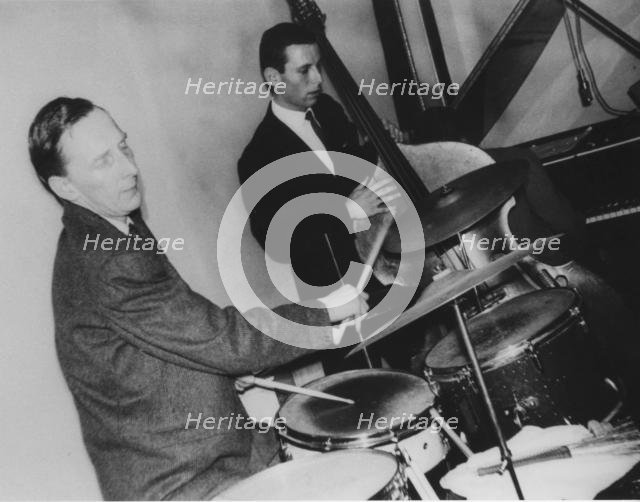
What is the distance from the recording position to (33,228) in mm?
1684

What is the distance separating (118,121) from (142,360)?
3.69 feet

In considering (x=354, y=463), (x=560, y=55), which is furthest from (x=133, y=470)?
(x=560, y=55)

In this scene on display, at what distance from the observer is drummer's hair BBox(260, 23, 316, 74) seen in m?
2.68

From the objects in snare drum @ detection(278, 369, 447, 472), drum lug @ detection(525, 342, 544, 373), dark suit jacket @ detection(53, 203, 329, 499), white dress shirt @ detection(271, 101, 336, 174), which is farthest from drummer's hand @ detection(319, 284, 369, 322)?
white dress shirt @ detection(271, 101, 336, 174)

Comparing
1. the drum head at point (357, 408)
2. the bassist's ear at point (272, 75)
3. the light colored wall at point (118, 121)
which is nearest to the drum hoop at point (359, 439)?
the drum head at point (357, 408)

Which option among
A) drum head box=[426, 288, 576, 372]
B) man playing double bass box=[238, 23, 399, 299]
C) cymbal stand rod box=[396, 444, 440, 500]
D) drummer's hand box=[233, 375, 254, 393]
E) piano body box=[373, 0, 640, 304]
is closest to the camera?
cymbal stand rod box=[396, 444, 440, 500]

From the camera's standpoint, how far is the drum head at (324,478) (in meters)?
1.23

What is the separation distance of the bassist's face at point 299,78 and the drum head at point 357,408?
158 centimetres

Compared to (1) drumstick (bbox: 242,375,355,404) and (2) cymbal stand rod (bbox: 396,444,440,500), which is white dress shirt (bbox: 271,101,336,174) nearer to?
(1) drumstick (bbox: 242,375,355,404)

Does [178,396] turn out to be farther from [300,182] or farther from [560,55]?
[560,55]

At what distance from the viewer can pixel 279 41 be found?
2.69 metres

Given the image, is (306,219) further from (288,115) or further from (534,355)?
(534,355)

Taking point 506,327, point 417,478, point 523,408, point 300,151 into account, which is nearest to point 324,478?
point 417,478

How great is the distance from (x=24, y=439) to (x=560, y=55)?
3.69 m
